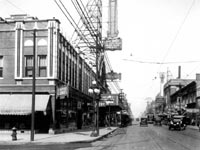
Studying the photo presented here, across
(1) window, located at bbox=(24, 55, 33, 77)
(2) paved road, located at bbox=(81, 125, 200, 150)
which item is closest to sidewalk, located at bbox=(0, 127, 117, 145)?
(2) paved road, located at bbox=(81, 125, 200, 150)

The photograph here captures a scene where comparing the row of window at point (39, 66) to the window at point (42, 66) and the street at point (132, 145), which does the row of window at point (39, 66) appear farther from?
the street at point (132, 145)

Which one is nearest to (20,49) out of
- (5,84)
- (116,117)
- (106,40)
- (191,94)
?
(5,84)

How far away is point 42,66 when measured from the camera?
33625 mm

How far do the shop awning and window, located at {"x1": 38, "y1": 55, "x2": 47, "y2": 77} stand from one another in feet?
7.81

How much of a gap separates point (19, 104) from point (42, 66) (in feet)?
14.1

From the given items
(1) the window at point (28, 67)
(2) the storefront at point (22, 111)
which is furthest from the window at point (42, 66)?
(2) the storefront at point (22, 111)

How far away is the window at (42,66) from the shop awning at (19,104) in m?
2.38

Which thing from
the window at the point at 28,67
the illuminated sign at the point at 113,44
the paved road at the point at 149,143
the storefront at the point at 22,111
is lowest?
the paved road at the point at 149,143

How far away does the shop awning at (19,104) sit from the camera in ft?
103

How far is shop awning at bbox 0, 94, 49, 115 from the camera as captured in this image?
3127cm

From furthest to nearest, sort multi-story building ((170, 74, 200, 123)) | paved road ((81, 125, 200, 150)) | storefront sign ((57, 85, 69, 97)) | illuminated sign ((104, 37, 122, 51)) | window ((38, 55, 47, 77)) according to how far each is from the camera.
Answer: multi-story building ((170, 74, 200, 123)), illuminated sign ((104, 37, 122, 51)), window ((38, 55, 47, 77)), storefront sign ((57, 85, 69, 97)), paved road ((81, 125, 200, 150))

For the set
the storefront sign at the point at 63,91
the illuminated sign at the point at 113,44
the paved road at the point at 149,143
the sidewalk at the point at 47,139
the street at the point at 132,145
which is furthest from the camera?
the illuminated sign at the point at 113,44

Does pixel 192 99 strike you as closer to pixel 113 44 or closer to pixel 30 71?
pixel 113 44

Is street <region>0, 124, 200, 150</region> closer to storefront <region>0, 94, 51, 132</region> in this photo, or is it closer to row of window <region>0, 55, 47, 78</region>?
storefront <region>0, 94, 51, 132</region>
